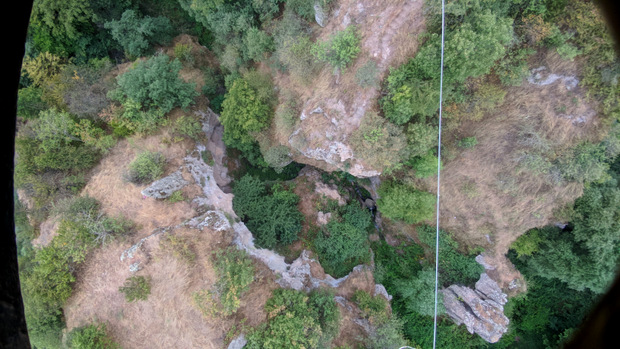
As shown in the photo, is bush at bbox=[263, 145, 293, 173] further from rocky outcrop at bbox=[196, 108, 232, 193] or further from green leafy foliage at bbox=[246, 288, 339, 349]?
green leafy foliage at bbox=[246, 288, 339, 349]

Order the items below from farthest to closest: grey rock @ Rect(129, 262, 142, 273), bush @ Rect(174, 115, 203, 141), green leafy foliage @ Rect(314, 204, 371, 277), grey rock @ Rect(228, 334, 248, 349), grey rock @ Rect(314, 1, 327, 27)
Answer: green leafy foliage @ Rect(314, 204, 371, 277)
bush @ Rect(174, 115, 203, 141)
grey rock @ Rect(314, 1, 327, 27)
grey rock @ Rect(129, 262, 142, 273)
grey rock @ Rect(228, 334, 248, 349)

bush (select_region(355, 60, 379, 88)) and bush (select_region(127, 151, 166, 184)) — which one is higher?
A: bush (select_region(355, 60, 379, 88))

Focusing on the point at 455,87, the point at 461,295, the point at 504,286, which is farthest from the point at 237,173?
the point at 504,286

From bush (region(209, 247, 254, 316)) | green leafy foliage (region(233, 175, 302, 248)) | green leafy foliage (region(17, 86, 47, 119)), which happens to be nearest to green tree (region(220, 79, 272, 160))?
green leafy foliage (region(233, 175, 302, 248))

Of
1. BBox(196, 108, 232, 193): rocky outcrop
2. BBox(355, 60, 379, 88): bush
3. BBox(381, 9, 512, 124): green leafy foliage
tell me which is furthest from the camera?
BBox(196, 108, 232, 193): rocky outcrop

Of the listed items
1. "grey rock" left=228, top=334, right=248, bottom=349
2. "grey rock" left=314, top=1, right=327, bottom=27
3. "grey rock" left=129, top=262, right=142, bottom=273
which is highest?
"grey rock" left=314, top=1, right=327, bottom=27

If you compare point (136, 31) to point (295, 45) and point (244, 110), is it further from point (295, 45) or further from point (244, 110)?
point (295, 45)

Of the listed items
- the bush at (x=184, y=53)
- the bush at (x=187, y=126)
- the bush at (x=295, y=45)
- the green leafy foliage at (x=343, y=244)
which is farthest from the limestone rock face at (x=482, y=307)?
the bush at (x=184, y=53)

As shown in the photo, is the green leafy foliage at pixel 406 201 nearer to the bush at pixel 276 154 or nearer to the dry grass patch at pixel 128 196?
the bush at pixel 276 154
